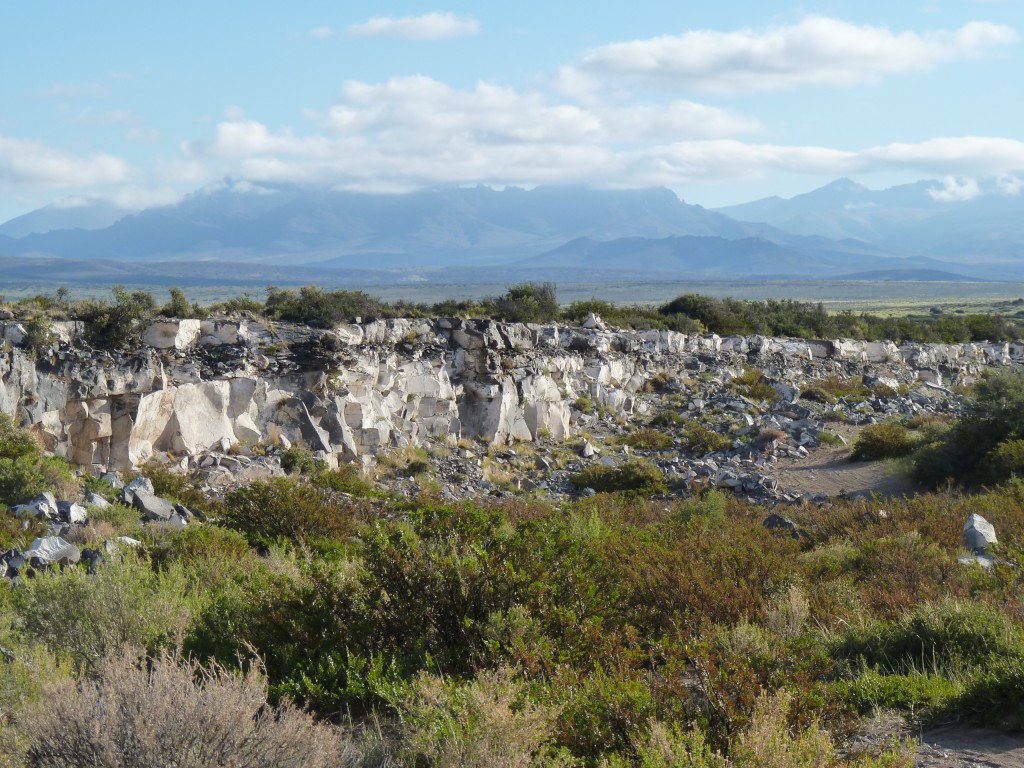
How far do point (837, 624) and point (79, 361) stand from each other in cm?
1296

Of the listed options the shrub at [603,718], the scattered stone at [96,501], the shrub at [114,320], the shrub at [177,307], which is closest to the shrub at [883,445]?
the shrub at [177,307]

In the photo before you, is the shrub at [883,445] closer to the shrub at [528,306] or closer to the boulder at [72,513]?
the shrub at [528,306]

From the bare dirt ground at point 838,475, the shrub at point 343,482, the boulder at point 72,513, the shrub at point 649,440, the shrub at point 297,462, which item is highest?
the boulder at point 72,513

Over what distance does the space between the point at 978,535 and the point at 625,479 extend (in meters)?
8.90

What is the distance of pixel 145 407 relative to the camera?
1505cm

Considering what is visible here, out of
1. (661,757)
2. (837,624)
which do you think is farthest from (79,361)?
(661,757)

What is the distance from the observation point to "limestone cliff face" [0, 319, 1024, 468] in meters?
14.6

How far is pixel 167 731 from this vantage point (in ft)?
11.3

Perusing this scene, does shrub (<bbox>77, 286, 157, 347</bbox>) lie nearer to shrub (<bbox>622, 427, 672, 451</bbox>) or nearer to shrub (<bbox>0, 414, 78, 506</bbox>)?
shrub (<bbox>0, 414, 78, 506</bbox>)

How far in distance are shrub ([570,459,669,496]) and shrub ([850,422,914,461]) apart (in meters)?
5.39

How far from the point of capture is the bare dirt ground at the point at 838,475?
1778 centimetres

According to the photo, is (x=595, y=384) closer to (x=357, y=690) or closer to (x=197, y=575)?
(x=197, y=575)

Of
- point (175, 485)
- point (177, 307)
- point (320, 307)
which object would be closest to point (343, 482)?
point (175, 485)

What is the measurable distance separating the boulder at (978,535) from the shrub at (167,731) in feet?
25.7
